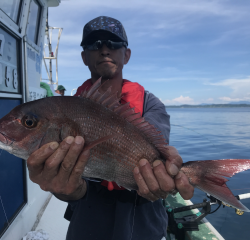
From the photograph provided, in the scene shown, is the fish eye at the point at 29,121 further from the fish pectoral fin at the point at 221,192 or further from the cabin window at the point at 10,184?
the fish pectoral fin at the point at 221,192

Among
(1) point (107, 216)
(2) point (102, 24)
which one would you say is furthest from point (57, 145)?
(2) point (102, 24)

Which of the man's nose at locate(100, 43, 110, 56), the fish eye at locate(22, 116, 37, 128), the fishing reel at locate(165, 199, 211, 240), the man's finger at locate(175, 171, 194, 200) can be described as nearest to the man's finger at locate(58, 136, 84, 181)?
the fish eye at locate(22, 116, 37, 128)

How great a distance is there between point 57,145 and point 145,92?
61.7 inches

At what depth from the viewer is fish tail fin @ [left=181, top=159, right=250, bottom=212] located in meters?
1.66

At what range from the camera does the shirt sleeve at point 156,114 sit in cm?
213

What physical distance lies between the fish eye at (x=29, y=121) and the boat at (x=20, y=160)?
146 centimetres

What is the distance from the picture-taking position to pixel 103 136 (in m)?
1.67

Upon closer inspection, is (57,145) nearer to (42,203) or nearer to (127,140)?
(127,140)

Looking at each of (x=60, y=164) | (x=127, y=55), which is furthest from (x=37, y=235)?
(x=127, y=55)

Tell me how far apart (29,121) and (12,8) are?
2738 mm

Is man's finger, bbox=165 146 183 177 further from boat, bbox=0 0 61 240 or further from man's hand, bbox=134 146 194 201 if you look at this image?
boat, bbox=0 0 61 240

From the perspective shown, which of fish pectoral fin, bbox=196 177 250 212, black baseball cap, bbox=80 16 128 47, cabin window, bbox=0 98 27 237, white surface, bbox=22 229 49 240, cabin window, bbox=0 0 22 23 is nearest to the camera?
fish pectoral fin, bbox=196 177 250 212

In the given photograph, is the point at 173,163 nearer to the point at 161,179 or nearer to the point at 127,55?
the point at 161,179

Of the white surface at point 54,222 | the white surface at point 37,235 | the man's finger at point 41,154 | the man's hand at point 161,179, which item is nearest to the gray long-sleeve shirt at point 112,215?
the man's hand at point 161,179
